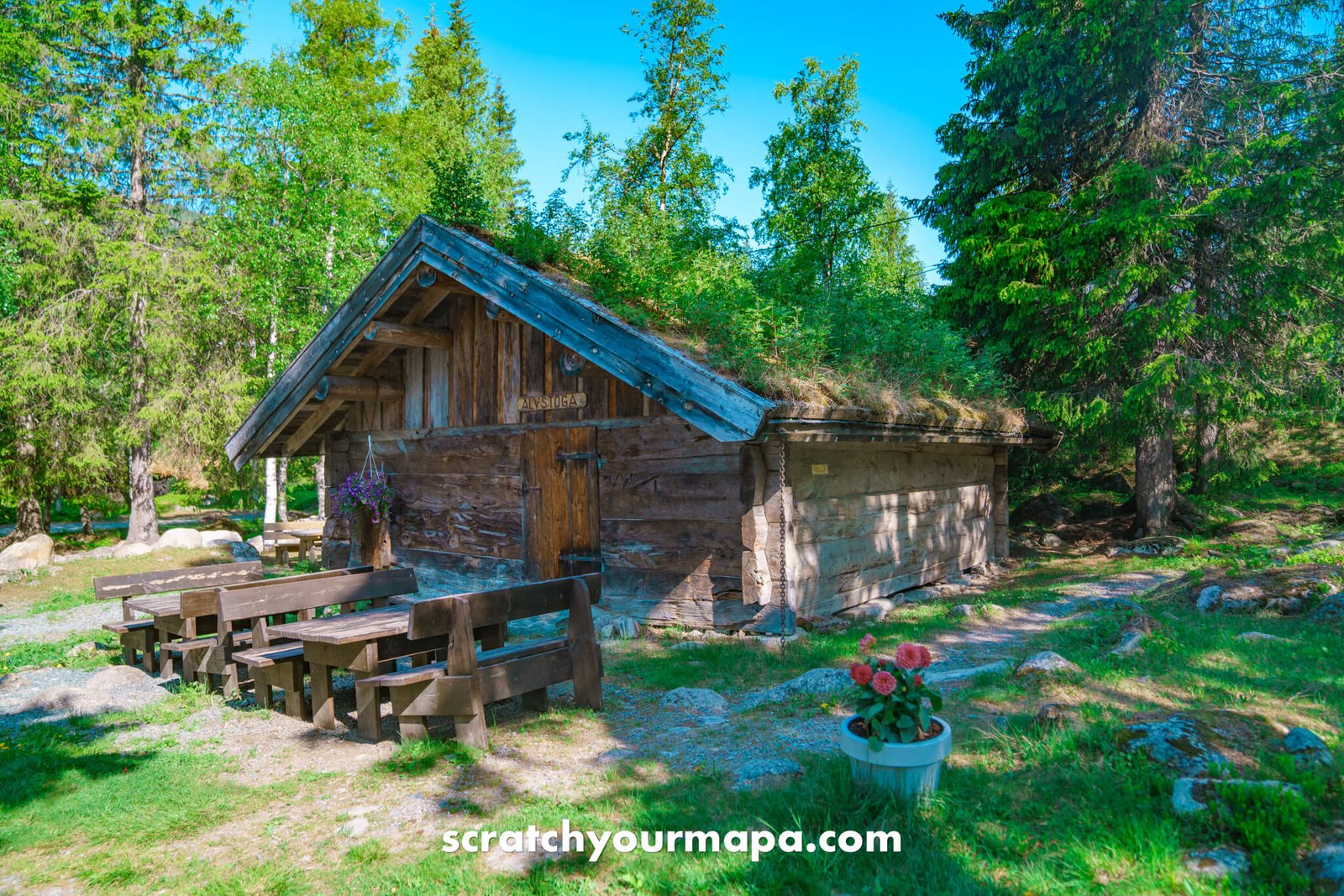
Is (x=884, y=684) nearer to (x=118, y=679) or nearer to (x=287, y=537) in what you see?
(x=118, y=679)

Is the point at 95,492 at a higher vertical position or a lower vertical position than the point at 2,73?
lower

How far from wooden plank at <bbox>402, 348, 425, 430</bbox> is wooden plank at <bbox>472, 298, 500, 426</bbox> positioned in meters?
1.12

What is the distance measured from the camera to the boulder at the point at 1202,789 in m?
3.19

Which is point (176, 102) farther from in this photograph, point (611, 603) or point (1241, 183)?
point (1241, 183)

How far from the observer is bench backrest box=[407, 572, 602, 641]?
4.94 m

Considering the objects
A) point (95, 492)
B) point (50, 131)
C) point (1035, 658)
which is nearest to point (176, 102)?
point (50, 131)

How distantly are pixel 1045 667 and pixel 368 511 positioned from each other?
9.29 meters

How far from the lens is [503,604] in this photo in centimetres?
542

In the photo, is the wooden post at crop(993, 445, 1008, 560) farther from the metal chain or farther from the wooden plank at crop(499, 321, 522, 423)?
the wooden plank at crop(499, 321, 522, 423)

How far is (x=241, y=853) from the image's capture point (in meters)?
3.76

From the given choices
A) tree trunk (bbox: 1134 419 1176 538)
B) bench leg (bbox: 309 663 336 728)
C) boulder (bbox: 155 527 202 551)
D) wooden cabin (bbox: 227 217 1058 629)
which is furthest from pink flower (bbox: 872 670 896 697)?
boulder (bbox: 155 527 202 551)

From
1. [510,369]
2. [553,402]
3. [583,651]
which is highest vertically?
[510,369]

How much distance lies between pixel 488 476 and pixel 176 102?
16081 millimetres

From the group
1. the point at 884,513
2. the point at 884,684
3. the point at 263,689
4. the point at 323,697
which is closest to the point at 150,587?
the point at 263,689
